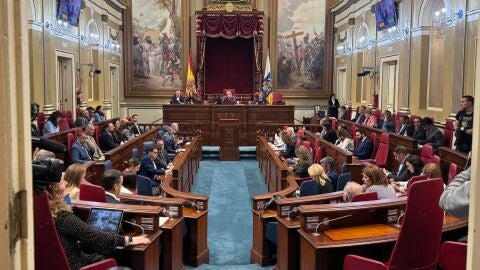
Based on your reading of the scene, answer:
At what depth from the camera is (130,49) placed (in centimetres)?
1806

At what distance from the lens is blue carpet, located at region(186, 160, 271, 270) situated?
537cm

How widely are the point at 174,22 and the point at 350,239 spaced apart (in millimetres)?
15907

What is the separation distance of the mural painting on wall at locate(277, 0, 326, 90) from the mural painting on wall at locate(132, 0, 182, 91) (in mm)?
3793

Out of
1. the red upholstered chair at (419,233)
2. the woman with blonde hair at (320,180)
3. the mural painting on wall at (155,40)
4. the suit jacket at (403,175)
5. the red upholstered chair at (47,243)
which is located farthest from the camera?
the mural painting on wall at (155,40)

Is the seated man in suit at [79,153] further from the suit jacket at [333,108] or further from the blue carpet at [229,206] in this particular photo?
the suit jacket at [333,108]

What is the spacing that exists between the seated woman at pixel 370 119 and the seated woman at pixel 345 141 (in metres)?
2.86

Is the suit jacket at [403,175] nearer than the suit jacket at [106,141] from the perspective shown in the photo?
Yes

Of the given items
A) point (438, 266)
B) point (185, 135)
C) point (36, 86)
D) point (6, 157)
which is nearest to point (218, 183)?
point (185, 135)

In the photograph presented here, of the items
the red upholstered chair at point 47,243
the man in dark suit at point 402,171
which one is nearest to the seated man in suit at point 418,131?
the man in dark suit at point 402,171

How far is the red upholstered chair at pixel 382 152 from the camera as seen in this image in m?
8.46

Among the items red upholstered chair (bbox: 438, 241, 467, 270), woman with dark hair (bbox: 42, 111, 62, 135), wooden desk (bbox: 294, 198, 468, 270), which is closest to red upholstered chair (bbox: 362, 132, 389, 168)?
wooden desk (bbox: 294, 198, 468, 270)

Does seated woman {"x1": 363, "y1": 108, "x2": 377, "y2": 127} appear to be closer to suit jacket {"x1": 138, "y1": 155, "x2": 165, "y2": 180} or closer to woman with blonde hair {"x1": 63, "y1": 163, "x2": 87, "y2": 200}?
suit jacket {"x1": 138, "y1": 155, "x2": 165, "y2": 180}

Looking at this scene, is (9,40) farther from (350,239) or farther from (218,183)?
(218,183)

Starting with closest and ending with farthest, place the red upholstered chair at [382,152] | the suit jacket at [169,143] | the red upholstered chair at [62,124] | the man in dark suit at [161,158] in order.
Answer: the man in dark suit at [161,158] < the red upholstered chair at [382,152] < the suit jacket at [169,143] < the red upholstered chair at [62,124]
